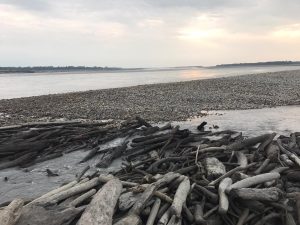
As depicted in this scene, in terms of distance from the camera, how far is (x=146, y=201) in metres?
8.00

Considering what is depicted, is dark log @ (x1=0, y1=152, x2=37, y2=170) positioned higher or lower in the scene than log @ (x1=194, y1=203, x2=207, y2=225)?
lower

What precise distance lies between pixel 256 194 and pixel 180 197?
138cm

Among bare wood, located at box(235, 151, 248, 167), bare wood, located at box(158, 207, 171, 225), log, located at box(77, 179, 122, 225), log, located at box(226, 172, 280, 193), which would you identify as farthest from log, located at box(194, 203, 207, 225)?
bare wood, located at box(235, 151, 248, 167)

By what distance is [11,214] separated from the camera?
23.1 ft

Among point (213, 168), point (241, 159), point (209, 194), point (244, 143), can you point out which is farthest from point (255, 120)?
point (209, 194)

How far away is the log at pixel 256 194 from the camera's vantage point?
8078 mm

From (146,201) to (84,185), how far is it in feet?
5.06

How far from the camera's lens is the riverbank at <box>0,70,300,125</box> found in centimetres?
2545

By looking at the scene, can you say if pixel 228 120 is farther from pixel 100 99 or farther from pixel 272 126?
pixel 100 99

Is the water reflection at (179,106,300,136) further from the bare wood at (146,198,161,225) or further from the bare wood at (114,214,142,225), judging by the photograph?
the bare wood at (114,214,142,225)

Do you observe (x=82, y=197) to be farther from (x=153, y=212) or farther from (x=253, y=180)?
(x=253, y=180)

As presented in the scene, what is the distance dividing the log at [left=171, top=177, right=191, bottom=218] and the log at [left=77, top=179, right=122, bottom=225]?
1061mm

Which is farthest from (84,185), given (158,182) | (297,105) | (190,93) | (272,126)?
(190,93)

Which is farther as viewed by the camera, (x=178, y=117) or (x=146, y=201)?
(x=178, y=117)
